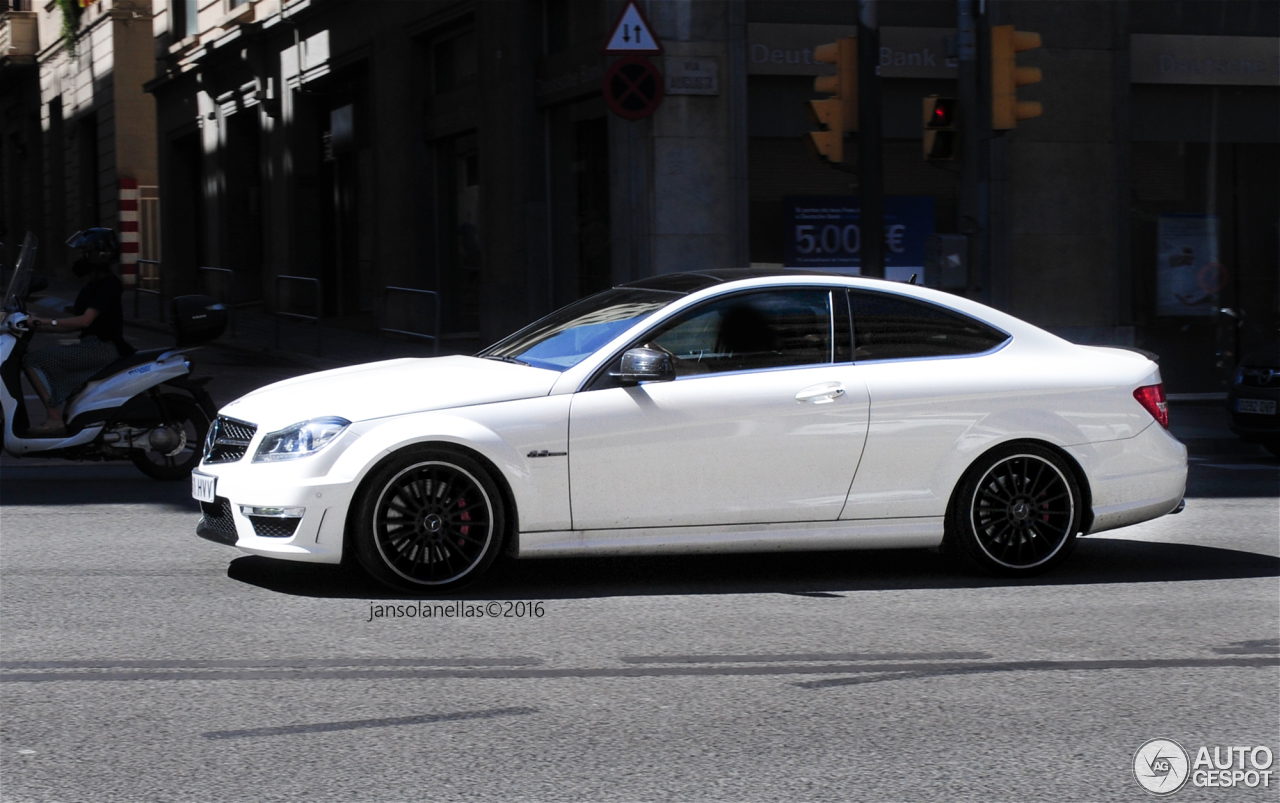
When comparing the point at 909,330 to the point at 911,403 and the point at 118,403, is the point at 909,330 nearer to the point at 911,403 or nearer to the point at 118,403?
the point at 911,403

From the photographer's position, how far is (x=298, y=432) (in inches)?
254

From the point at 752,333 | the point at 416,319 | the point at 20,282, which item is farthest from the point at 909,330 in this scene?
the point at 416,319

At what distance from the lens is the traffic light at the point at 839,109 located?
1342 cm

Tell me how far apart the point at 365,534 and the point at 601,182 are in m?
12.9

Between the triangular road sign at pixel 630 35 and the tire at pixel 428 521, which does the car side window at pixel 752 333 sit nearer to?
the tire at pixel 428 521

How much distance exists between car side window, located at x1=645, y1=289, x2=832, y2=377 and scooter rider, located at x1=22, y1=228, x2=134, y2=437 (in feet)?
16.1

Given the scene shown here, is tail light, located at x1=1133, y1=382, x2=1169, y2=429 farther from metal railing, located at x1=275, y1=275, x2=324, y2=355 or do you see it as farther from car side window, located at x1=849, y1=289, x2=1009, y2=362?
metal railing, located at x1=275, y1=275, x2=324, y2=355

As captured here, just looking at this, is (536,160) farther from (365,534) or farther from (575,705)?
(575,705)

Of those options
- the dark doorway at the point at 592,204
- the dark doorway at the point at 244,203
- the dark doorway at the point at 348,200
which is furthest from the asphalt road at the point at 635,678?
the dark doorway at the point at 244,203

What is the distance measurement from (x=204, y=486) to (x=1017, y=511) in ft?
11.8

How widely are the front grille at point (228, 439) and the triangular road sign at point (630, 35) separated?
7531 mm

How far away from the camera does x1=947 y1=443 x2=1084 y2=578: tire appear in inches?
278

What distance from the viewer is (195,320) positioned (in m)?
10.5

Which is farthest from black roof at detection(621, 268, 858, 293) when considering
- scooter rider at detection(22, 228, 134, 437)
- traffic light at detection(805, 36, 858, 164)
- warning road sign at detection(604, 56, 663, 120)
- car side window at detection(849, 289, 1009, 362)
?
warning road sign at detection(604, 56, 663, 120)
